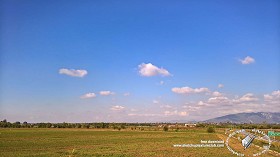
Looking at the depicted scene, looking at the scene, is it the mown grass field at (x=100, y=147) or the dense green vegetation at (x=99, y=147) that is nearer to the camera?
the mown grass field at (x=100, y=147)

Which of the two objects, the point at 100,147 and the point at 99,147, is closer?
the point at 100,147

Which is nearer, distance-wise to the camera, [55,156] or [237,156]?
[237,156]

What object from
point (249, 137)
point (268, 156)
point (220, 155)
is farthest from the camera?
point (249, 137)

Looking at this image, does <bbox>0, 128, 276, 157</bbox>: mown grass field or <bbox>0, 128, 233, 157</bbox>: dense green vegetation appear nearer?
<bbox>0, 128, 276, 157</bbox>: mown grass field

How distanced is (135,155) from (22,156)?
1379cm

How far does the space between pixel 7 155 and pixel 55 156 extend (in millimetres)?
6563

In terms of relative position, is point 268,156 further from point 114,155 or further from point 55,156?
point 55,156

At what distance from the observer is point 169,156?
1476 inches

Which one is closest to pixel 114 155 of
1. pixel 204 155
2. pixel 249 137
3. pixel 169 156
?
pixel 169 156

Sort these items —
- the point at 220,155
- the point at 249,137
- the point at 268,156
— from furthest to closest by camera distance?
1. the point at 249,137
2. the point at 220,155
3. the point at 268,156

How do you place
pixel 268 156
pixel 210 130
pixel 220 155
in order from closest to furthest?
pixel 268 156
pixel 220 155
pixel 210 130

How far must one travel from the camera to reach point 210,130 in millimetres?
125500

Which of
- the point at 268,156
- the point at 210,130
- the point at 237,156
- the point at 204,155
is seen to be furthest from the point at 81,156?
the point at 210,130

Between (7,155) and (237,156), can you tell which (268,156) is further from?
(7,155)
